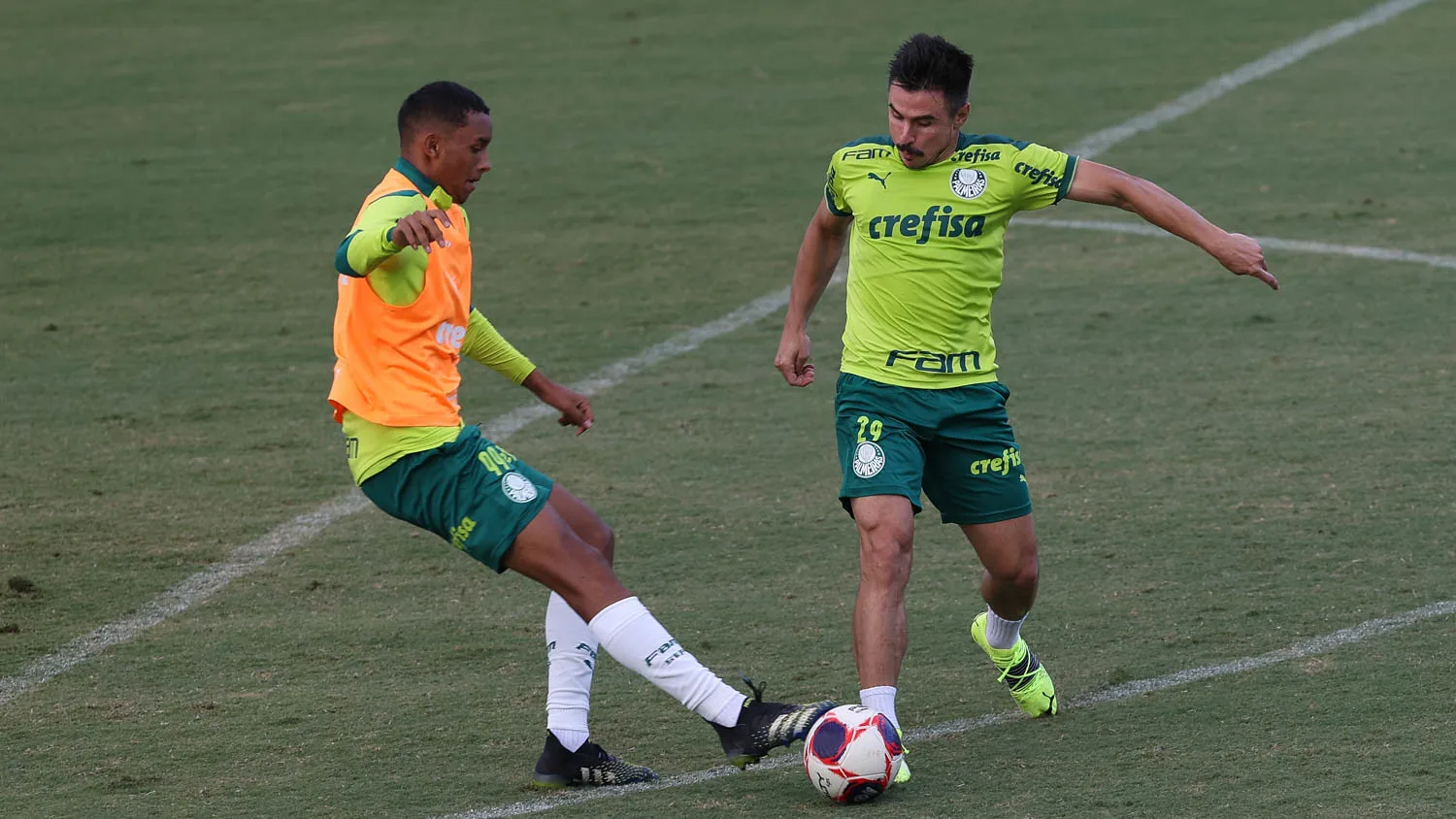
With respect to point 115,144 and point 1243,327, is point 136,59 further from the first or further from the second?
point 1243,327

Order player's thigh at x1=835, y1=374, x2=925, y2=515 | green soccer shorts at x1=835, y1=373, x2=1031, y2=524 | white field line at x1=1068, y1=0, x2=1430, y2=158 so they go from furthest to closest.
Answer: white field line at x1=1068, y1=0, x2=1430, y2=158 → green soccer shorts at x1=835, y1=373, x2=1031, y2=524 → player's thigh at x1=835, y1=374, x2=925, y2=515

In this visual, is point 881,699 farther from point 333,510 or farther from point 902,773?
point 333,510

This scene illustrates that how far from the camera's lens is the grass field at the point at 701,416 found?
17.9 feet

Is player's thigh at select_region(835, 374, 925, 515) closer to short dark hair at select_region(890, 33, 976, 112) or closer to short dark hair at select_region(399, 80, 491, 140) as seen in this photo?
short dark hair at select_region(890, 33, 976, 112)

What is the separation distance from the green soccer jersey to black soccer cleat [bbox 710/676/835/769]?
1069 mm

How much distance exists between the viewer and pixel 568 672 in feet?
17.6

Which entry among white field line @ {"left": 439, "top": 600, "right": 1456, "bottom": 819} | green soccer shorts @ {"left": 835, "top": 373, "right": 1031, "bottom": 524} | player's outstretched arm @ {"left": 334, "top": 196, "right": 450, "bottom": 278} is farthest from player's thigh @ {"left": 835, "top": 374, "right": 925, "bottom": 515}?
player's outstretched arm @ {"left": 334, "top": 196, "right": 450, "bottom": 278}

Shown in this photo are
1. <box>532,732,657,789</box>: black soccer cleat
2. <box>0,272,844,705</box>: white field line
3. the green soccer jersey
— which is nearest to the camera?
<box>532,732,657,789</box>: black soccer cleat

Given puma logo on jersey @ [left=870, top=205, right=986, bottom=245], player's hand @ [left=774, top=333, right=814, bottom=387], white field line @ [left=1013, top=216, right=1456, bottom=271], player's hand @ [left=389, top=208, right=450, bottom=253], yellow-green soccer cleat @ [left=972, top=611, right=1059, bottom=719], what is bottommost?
white field line @ [left=1013, top=216, right=1456, bottom=271]

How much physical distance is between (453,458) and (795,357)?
1.21m

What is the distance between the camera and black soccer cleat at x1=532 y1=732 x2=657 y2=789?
5223 millimetres

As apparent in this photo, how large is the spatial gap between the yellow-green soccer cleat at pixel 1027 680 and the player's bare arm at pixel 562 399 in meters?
1.49

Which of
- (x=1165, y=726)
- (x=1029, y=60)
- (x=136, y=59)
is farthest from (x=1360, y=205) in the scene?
(x=136, y=59)

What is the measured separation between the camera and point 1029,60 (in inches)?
643
